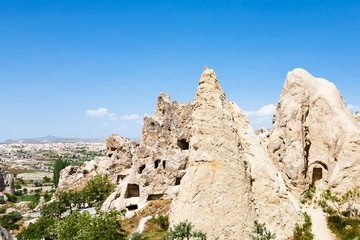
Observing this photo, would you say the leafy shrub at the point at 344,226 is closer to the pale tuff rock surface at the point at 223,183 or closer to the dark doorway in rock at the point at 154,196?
the pale tuff rock surface at the point at 223,183

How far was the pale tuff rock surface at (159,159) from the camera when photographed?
133 ft

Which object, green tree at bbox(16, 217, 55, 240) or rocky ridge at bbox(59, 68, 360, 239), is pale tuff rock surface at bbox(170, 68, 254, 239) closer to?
rocky ridge at bbox(59, 68, 360, 239)

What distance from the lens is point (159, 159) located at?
41.7 meters

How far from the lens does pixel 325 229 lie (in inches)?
773

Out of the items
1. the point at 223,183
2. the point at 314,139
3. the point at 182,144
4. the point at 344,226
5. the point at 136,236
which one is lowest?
the point at 136,236

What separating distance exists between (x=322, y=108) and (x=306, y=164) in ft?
17.4

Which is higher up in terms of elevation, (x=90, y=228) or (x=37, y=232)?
(x=90, y=228)

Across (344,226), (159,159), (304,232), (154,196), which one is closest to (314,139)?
(344,226)

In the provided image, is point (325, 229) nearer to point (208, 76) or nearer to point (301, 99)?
point (301, 99)

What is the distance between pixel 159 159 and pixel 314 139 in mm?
24429

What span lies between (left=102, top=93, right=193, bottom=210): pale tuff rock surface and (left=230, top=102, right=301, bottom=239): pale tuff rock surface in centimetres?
2052

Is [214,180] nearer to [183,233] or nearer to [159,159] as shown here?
[183,233]

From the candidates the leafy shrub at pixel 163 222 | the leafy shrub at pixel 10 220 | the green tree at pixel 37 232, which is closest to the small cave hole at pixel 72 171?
the leafy shrub at pixel 10 220

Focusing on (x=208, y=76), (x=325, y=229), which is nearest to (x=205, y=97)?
(x=208, y=76)
